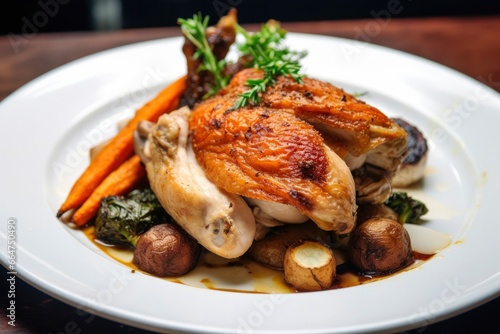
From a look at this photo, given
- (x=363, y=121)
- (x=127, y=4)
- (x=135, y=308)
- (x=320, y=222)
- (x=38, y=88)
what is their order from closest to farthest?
(x=135, y=308) < (x=320, y=222) < (x=363, y=121) < (x=38, y=88) < (x=127, y=4)

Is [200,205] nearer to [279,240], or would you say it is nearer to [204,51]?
[279,240]

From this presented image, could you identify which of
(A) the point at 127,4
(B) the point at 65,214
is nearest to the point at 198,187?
(B) the point at 65,214

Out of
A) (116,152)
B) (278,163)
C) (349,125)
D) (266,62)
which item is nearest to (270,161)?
(278,163)

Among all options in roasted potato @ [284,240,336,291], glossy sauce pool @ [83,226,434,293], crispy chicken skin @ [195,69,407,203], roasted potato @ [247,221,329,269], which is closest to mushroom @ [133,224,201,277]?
glossy sauce pool @ [83,226,434,293]

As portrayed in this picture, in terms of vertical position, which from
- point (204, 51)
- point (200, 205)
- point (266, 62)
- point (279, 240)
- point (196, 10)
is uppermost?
point (266, 62)

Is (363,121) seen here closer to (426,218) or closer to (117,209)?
(426,218)

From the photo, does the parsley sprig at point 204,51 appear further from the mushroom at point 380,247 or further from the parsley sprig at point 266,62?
the mushroom at point 380,247

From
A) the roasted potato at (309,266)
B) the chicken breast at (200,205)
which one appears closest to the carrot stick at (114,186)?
the chicken breast at (200,205)
